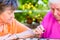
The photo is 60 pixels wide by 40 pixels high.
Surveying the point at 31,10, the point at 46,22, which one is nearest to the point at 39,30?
the point at 46,22

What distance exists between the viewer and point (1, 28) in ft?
8.02

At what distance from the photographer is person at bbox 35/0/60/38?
2.43 m

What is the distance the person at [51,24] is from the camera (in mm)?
2430

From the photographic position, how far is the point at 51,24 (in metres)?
2.46

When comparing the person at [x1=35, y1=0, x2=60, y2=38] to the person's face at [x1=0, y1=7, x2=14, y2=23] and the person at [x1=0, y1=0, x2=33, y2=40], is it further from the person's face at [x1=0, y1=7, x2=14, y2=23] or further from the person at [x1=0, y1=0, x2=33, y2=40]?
the person's face at [x1=0, y1=7, x2=14, y2=23]

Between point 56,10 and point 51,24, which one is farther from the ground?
point 56,10

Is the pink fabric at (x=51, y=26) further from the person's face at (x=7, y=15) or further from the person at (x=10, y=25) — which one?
the person's face at (x=7, y=15)

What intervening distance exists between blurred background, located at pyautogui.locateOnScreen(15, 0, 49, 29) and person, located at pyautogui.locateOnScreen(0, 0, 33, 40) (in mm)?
59

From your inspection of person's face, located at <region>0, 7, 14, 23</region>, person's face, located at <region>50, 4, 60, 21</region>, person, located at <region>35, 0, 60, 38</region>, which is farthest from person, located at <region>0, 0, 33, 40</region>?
person's face, located at <region>50, 4, 60, 21</region>

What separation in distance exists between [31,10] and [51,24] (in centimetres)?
29

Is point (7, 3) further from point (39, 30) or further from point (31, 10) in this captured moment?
point (39, 30)

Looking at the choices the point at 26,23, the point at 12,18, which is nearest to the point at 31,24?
the point at 26,23

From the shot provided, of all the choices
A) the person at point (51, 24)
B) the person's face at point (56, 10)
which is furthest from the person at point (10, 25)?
the person's face at point (56, 10)

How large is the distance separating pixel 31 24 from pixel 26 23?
60mm
